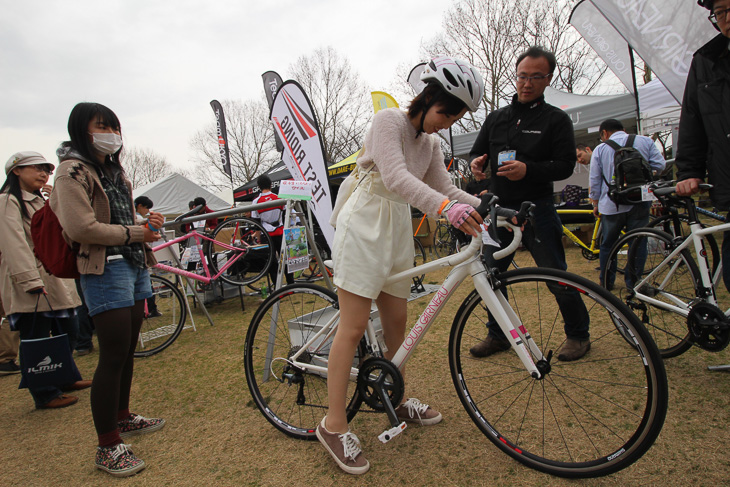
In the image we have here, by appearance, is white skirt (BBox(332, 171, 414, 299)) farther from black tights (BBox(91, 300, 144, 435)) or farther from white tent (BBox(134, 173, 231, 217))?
white tent (BBox(134, 173, 231, 217))

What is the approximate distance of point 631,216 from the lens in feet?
13.2

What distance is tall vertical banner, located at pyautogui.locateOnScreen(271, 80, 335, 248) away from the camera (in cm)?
329

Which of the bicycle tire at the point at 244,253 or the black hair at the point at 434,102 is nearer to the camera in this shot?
the black hair at the point at 434,102

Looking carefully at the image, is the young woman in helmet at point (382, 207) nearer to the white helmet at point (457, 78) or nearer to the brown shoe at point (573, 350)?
the white helmet at point (457, 78)

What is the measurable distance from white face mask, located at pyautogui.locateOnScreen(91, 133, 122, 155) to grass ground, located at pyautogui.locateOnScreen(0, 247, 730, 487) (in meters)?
1.73

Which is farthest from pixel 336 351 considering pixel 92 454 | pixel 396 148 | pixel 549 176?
pixel 549 176

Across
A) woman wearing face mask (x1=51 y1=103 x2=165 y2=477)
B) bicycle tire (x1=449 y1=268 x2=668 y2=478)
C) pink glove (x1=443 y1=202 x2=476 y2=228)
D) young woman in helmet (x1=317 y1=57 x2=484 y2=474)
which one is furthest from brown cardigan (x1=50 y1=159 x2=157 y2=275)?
bicycle tire (x1=449 y1=268 x2=668 y2=478)

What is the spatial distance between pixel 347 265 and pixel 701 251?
2163 millimetres

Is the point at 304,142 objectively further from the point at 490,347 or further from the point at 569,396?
the point at 569,396

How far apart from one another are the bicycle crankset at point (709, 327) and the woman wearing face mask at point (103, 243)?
3.17 metres

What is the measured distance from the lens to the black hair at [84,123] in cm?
198

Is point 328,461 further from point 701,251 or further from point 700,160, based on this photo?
point 700,160

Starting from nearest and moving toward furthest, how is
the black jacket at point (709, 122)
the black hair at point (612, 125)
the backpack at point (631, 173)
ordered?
the black jacket at point (709, 122)
the backpack at point (631, 173)
the black hair at point (612, 125)

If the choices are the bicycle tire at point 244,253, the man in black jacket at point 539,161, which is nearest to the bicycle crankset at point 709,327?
the man in black jacket at point 539,161
